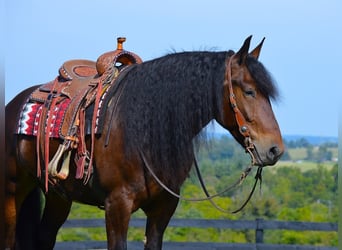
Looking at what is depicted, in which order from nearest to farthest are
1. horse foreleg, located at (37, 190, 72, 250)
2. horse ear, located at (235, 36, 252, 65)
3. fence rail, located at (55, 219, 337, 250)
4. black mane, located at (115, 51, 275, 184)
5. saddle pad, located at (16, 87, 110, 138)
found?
1. horse ear, located at (235, 36, 252, 65)
2. black mane, located at (115, 51, 275, 184)
3. saddle pad, located at (16, 87, 110, 138)
4. horse foreleg, located at (37, 190, 72, 250)
5. fence rail, located at (55, 219, 337, 250)

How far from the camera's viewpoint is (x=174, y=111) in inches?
188

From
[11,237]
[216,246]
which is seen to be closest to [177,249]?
[216,246]

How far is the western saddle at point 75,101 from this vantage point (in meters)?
4.98

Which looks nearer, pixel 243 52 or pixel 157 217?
pixel 243 52

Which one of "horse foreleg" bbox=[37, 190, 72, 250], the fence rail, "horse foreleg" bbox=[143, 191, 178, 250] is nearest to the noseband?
"horse foreleg" bbox=[143, 191, 178, 250]

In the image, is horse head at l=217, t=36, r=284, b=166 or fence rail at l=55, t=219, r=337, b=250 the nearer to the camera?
horse head at l=217, t=36, r=284, b=166

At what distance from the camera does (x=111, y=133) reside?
16.0 feet

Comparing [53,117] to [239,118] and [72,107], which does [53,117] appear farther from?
[239,118]

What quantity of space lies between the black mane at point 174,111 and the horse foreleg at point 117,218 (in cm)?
29

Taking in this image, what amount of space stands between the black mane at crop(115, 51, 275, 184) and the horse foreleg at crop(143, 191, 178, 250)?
0.22 meters

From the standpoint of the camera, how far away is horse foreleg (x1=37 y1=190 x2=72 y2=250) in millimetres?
5871

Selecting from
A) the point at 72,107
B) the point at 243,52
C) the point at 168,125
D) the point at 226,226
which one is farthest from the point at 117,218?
the point at 226,226

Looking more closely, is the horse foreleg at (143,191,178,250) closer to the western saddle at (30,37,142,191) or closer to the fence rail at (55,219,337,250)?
the western saddle at (30,37,142,191)

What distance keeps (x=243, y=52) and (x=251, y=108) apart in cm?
36
